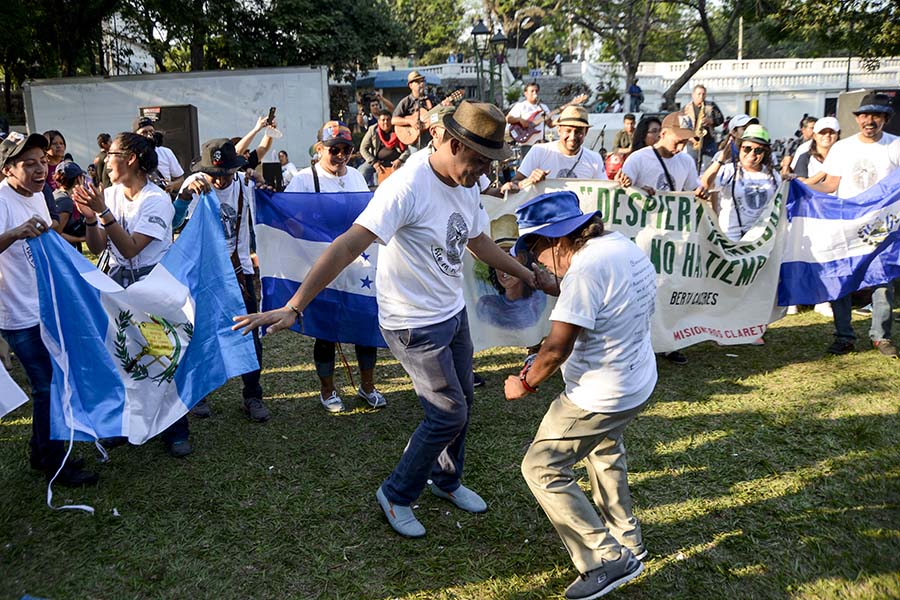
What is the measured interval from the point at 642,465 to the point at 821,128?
5.74 metres

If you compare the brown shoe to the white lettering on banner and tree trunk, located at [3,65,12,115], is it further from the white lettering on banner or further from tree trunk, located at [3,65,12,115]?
tree trunk, located at [3,65,12,115]

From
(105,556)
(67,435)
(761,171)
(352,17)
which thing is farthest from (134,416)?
(352,17)

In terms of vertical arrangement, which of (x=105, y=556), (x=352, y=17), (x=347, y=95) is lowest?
(x=105, y=556)

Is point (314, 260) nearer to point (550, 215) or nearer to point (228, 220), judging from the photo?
point (228, 220)

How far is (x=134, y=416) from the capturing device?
4.08 m

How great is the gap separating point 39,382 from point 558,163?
4.15 meters

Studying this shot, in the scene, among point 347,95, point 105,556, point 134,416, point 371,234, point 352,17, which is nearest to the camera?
point 371,234

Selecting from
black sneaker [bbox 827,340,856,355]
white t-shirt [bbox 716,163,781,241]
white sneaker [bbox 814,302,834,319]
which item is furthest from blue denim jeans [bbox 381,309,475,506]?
white sneaker [bbox 814,302,834,319]

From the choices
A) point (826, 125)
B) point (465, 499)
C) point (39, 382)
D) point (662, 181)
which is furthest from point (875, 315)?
point (39, 382)

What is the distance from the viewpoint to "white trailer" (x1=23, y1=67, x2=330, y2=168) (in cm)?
1789

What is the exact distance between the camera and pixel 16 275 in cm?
392

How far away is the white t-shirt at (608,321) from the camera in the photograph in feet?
9.12

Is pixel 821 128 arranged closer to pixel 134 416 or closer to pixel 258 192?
pixel 258 192

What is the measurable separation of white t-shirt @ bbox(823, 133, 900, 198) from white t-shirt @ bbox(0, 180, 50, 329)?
6.22m
